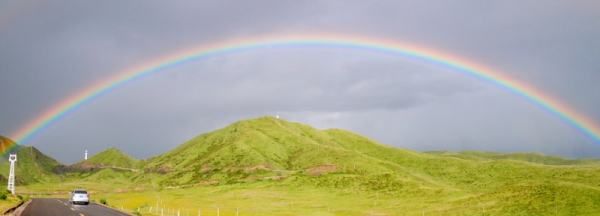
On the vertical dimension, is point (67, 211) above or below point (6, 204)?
below

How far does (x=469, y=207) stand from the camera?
4439 inches

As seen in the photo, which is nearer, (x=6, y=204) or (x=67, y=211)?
(x=67, y=211)

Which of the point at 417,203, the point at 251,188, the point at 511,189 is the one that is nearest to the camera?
the point at 511,189

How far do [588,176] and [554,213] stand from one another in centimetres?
10132

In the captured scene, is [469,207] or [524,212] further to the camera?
[469,207]

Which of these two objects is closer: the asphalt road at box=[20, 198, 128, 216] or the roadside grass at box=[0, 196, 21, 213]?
the asphalt road at box=[20, 198, 128, 216]

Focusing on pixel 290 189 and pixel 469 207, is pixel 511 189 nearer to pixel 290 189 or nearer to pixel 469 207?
pixel 469 207

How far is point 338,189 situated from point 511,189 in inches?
3009

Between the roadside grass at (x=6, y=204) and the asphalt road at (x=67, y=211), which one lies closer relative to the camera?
the asphalt road at (x=67, y=211)

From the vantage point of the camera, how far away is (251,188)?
653 ft

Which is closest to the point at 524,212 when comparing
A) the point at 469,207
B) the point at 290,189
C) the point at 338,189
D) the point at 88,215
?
the point at 469,207

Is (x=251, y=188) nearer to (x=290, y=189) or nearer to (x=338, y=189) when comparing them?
(x=290, y=189)

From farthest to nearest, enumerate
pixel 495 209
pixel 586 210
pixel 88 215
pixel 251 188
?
pixel 251 188
pixel 495 209
pixel 586 210
pixel 88 215

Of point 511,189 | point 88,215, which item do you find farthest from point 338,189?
point 88,215
